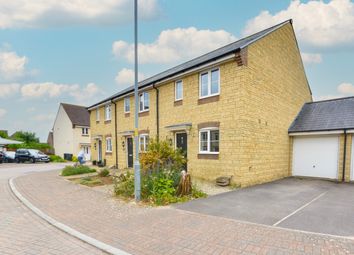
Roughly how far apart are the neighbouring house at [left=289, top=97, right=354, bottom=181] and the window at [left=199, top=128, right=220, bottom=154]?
5754 millimetres

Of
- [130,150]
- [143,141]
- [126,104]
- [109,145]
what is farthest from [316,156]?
[109,145]

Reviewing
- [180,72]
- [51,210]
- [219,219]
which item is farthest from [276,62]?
[51,210]

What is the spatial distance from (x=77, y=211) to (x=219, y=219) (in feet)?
13.8

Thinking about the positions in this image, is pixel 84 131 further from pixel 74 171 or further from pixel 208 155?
pixel 208 155

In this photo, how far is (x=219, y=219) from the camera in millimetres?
5891

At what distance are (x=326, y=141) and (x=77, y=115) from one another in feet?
116

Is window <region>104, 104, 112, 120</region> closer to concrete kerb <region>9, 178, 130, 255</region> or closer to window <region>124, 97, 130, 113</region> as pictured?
window <region>124, 97, 130, 113</region>

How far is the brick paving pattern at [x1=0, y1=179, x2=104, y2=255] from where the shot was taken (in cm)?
434

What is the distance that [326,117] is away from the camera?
13.6 meters

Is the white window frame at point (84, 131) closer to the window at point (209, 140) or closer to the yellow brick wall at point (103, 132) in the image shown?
the yellow brick wall at point (103, 132)

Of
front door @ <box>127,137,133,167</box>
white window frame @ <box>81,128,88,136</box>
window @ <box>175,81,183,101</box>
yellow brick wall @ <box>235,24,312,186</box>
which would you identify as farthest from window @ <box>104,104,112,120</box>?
white window frame @ <box>81,128,88,136</box>

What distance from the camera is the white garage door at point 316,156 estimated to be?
12.6 metres

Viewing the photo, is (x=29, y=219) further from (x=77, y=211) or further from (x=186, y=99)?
(x=186, y=99)

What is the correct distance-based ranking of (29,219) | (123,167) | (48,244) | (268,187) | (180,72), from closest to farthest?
(48,244) < (29,219) < (268,187) < (180,72) < (123,167)
